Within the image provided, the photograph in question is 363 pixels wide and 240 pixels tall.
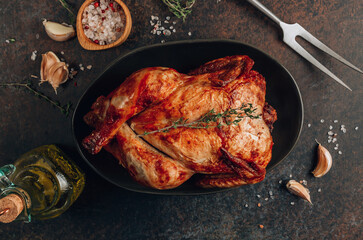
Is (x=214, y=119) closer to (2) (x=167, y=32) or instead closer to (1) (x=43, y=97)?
(2) (x=167, y=32)

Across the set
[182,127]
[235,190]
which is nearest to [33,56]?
[182,127]

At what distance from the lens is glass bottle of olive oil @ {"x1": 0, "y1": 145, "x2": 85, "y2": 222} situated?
71.1 inches

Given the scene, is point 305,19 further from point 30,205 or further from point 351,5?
point 30,205

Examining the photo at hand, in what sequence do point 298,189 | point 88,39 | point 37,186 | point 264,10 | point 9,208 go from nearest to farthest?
point 9,208, point 37,186, point 88,39, point 264,10, point 298,189

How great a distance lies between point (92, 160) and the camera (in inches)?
87.1

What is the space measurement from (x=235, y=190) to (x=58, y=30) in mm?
1825

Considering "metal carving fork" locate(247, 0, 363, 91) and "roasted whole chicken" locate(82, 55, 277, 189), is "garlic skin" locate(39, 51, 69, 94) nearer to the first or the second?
"roasted whole chicken" locate(82, 55, 277, 189)

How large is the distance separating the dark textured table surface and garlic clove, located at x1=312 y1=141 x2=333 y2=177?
51 mm

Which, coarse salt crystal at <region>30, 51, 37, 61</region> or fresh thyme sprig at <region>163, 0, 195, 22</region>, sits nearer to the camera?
fresh thyme sprig at <region>163, 0, 195, 22</region>

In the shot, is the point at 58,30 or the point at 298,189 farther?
the point at 298,189

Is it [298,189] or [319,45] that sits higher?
[319,45]

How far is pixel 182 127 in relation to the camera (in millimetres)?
1859

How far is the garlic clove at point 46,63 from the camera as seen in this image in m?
2.33

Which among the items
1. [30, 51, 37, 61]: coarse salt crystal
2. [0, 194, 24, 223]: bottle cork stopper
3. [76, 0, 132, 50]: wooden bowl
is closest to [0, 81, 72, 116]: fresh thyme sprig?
[30, 51, 37, 61]: coarse salt crystal
